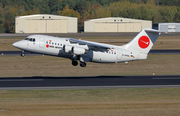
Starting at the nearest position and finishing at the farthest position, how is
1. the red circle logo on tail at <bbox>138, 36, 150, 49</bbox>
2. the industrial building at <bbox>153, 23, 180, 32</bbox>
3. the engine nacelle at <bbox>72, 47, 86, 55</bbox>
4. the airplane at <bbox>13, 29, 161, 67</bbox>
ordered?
1. the engine nacelle at <bbox>72, 47, 86, 55</bbox>
2. the airplane at <bbox>13, 29, 161, 67</bbox>
3. the red circle logo on tail at <bbox>138, 36, 150, 49</bbox>
4. the industrial building at <bbox>153, 23, 180, 32</bbox>

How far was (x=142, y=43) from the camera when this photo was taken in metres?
39.4

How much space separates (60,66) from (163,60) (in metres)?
20.5

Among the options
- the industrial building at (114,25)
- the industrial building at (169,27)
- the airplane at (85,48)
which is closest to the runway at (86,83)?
the airplane at (85,48)

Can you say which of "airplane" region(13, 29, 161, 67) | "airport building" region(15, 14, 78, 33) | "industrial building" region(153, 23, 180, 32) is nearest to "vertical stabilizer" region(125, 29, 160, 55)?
"airplane" region(13, 29, 161, 67)

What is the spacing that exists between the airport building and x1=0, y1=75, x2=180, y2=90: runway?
8596cm

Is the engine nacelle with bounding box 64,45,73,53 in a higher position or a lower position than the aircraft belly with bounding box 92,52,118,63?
higher

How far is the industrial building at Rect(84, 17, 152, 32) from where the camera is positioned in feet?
436

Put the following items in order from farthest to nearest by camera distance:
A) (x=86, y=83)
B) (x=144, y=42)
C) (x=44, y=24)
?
(x=44, y=24), (x=144, y=42), (x=86, y=83)

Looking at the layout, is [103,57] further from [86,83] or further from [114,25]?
[114,25]

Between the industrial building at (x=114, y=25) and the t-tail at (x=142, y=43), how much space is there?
93.9m

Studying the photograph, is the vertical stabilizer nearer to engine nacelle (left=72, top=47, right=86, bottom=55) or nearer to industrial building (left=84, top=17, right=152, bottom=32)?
engine nacelle (left=72, top=47, right=86, bottom=55)

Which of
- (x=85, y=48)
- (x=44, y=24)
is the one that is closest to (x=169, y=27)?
(x=44, y=24)

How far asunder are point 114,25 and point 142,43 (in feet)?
316

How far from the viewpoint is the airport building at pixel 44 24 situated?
399 feet
